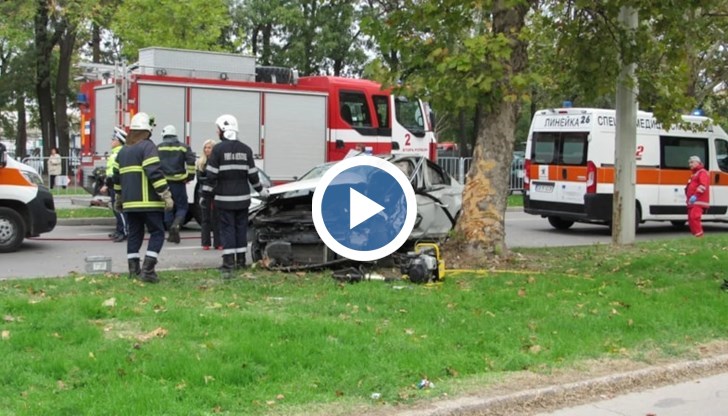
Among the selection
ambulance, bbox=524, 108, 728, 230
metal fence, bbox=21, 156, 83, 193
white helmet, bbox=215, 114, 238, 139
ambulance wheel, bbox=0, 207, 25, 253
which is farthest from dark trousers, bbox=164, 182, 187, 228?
metal fence, bbox=21, 156, 83, 193

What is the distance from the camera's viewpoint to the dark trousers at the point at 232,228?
977cm

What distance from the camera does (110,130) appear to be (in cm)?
1734

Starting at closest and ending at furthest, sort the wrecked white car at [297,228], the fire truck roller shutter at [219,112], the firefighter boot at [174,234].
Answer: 1. the wrecked white car at [297,228]
2. the firefighter boot at [174,234]
3. the fire truck roller shutter at [219,112]

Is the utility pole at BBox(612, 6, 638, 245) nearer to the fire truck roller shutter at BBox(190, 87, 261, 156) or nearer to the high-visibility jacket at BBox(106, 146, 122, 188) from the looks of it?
the fire truck roller shutter at BBox(190, 87, 261, 156)

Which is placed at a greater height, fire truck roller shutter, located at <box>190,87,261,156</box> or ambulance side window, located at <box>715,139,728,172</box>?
fire truck roller shutter, located at <box>190,87,261,156</box>

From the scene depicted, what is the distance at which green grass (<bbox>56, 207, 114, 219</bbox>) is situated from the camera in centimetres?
1881

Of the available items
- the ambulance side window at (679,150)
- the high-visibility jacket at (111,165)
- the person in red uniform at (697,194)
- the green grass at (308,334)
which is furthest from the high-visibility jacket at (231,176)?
the ambulance side window at (679,150)

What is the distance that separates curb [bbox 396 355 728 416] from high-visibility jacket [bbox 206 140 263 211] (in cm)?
499

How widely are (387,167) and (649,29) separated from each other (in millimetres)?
5589

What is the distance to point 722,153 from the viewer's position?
18750mm

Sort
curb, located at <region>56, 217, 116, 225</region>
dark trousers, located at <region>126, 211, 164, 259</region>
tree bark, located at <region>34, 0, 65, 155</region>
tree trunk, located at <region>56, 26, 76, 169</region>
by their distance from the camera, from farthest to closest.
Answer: tree trunk, located at <region>56, 26, 76, 169</region>
tree bark, located at <region>34, 0, 65, 155</region>
curb, located at <region>56, 217, 116, 225</region>
dark trousers, located at <region>126, 211, 164, 259</region>

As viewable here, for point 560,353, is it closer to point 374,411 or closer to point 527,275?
point 374,411

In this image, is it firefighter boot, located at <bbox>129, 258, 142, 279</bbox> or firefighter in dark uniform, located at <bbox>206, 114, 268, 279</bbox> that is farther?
firefighter in dark uniform, located at <bbox>206, 114, 268, 279</bbox>

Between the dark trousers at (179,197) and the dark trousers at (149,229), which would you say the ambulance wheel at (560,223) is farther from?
the dark trousers at (149,229)
